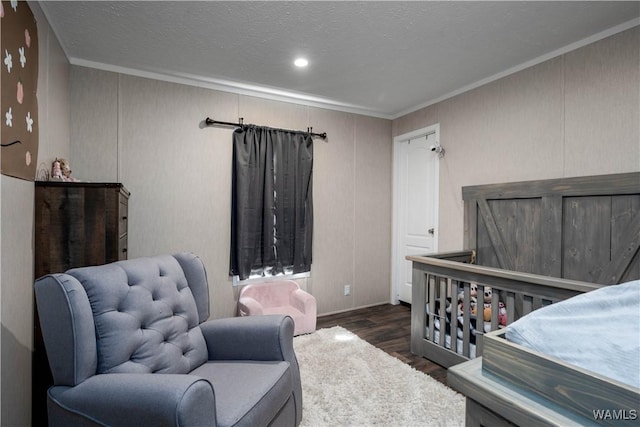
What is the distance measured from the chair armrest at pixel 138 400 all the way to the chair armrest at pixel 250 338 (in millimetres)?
529

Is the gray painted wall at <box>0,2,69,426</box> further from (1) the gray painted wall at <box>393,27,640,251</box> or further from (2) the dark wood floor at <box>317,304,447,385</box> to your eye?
(1) the gray painted wall at <box>393,27,640,251</box>

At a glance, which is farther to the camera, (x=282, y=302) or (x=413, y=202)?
(x=413, y=202)

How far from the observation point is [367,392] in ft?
6.80

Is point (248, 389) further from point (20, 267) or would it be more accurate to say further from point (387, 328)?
point (387, 328)

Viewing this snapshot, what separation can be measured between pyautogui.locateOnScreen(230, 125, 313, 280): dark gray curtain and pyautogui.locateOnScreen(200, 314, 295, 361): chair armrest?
1419 mm

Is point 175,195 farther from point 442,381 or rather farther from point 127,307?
point 442,381

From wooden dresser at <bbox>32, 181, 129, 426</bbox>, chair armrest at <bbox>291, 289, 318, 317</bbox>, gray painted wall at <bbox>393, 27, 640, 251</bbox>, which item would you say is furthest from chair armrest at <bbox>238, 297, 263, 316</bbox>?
gray painted wall at <bbox>393, 27, 640, 251</bbox>

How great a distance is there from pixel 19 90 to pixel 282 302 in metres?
2.62

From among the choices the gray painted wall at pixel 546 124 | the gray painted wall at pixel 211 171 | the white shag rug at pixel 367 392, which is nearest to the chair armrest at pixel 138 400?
the white shag rug at pixel 367 392

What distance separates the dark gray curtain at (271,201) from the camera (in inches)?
124

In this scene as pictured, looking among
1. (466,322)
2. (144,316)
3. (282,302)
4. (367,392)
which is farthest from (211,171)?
(466,322)

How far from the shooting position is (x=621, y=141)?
7.01 feet

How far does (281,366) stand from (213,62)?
2487 mm

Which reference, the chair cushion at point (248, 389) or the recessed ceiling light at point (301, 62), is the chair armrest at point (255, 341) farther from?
the recessed ceiling light at point (301, 62)
